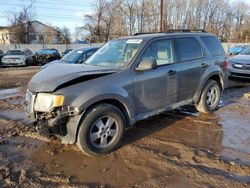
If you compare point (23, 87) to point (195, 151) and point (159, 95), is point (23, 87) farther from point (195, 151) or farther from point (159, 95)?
point (195, 151)

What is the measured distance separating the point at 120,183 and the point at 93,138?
3.22ft

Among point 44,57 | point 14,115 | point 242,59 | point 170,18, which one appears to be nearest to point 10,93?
point 14,115

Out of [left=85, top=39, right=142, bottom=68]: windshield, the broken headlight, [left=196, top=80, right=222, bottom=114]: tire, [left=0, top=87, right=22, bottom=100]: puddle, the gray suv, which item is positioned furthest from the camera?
[left=0, top=87, right=22, bottom=100]: puddle

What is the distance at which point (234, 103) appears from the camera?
24.8 ft

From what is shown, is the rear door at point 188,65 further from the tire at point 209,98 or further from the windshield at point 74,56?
the windshield at point 74,56

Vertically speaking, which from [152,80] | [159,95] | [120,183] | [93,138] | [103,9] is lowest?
[120,183]

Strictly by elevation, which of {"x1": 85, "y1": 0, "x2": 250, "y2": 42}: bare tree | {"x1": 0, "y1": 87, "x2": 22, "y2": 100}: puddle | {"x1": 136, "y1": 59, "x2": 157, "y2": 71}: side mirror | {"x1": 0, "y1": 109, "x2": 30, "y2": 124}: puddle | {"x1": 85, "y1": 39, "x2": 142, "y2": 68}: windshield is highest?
{"x1": 85, "y1": 0, "x2": 250, "y2": 42}: bare tree

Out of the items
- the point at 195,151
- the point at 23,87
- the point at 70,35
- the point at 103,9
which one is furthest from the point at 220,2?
the point at 195,151

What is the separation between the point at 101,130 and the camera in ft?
14.3

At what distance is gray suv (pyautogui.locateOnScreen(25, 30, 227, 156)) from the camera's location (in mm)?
4098

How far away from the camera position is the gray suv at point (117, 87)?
4.10m

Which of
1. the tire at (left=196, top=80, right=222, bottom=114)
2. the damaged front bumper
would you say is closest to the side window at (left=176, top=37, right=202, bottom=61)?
the tire at (left=196, top=80, right=222, bottom=114)

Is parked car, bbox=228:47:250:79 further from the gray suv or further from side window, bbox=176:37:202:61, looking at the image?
side window, bbox=176:37:202:61

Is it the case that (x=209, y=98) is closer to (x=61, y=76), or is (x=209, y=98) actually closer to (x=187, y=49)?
(x=187, y=49)
